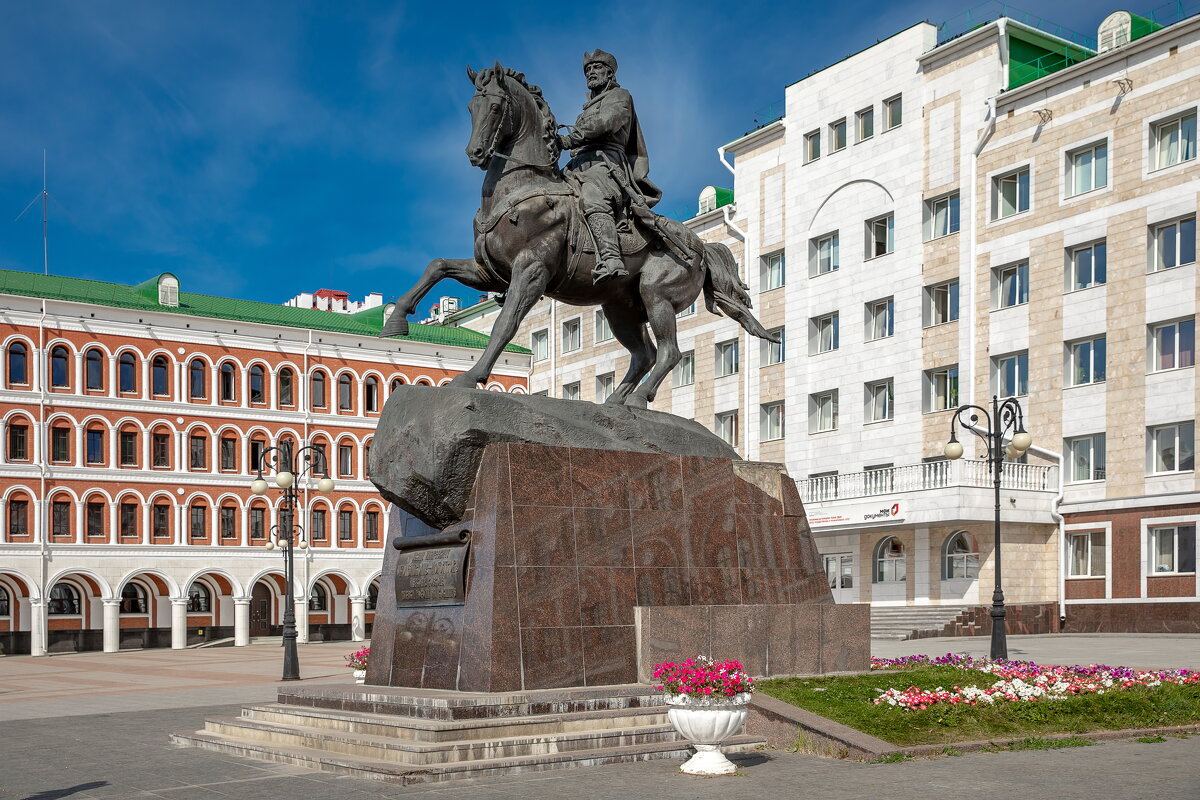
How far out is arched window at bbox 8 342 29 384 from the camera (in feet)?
173

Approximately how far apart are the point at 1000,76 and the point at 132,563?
39.1 metres

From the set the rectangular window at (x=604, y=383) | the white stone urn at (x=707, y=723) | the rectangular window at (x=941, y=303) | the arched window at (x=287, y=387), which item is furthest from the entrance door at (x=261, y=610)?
the white stone urn at (x=707, y=723)

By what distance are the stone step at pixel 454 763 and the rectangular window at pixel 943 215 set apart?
34130 mm

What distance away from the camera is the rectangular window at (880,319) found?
45688 millimetres

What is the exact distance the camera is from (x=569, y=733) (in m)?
11.1

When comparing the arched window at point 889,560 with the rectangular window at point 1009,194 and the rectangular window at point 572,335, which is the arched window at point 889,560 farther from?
Answer: the rectangular window at point 572,335

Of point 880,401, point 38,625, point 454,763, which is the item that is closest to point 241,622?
point 38,625

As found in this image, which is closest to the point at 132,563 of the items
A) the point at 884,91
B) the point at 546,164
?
the point at 884,91

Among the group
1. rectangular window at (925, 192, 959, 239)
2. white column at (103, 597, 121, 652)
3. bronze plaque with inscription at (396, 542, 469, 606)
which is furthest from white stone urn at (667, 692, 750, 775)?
white column at (103, 597, 121, 652)

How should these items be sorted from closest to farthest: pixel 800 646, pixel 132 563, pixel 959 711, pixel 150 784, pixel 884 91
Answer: pixel 150 784
pixel 959 711
pixel 800 646
pixel 884 91
pixel 132 563

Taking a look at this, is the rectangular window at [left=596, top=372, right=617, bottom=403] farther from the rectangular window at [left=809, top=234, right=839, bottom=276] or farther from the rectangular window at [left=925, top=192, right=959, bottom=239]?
the rectangular window at [left=925, top=192, right=959, bottom=239]

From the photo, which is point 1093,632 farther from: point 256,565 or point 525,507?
point 256,565

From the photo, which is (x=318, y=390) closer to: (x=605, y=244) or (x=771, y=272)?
(x=771, y=272)

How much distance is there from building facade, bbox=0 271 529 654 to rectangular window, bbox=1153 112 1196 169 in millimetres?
35133
